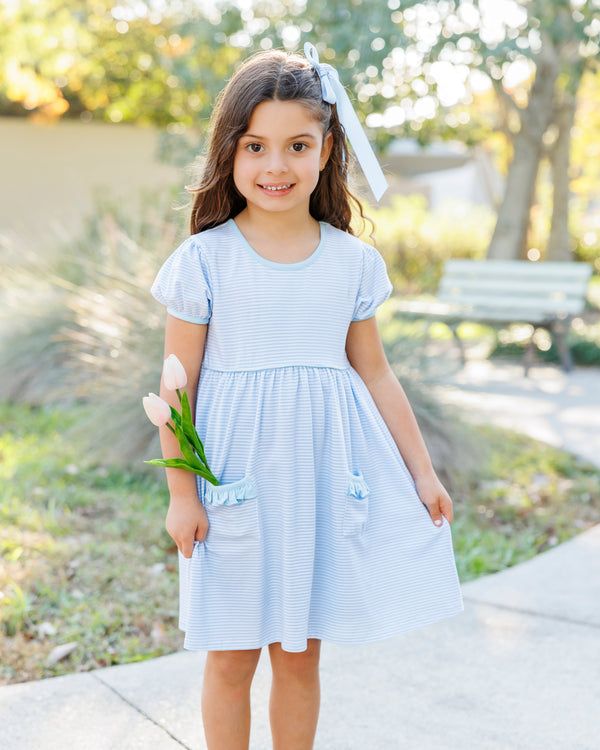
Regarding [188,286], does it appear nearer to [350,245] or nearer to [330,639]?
[350,245]

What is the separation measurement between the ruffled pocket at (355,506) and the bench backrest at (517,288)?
245 inches

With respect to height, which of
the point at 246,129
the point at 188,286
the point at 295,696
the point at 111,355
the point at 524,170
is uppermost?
the point at 524,170

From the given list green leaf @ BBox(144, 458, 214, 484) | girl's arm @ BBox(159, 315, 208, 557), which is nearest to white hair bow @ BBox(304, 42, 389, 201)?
girl's arm @ BBox(159, 315, 208, 557)

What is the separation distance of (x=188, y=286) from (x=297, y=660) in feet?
2.70

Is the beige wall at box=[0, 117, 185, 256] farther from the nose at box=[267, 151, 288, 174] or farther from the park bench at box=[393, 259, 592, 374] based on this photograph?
the nose at box=[267, 151, 288, 174]

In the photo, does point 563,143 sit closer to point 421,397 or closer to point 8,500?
point 421,397

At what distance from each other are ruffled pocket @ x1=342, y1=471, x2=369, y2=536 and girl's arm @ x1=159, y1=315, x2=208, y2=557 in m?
0.28

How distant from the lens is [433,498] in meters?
1.91

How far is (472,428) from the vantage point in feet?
15.3

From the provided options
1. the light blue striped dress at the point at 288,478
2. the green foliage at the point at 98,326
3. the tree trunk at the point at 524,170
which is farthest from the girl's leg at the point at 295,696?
the tree trunk at the point at 524,170

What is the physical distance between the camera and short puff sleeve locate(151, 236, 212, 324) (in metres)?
1.76

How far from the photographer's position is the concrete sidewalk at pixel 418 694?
86.8 inches

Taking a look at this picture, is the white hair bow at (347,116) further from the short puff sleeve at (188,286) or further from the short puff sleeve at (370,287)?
the short puff sleeve at (188,286)

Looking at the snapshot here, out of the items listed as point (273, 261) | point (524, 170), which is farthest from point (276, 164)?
point (524, 170)
